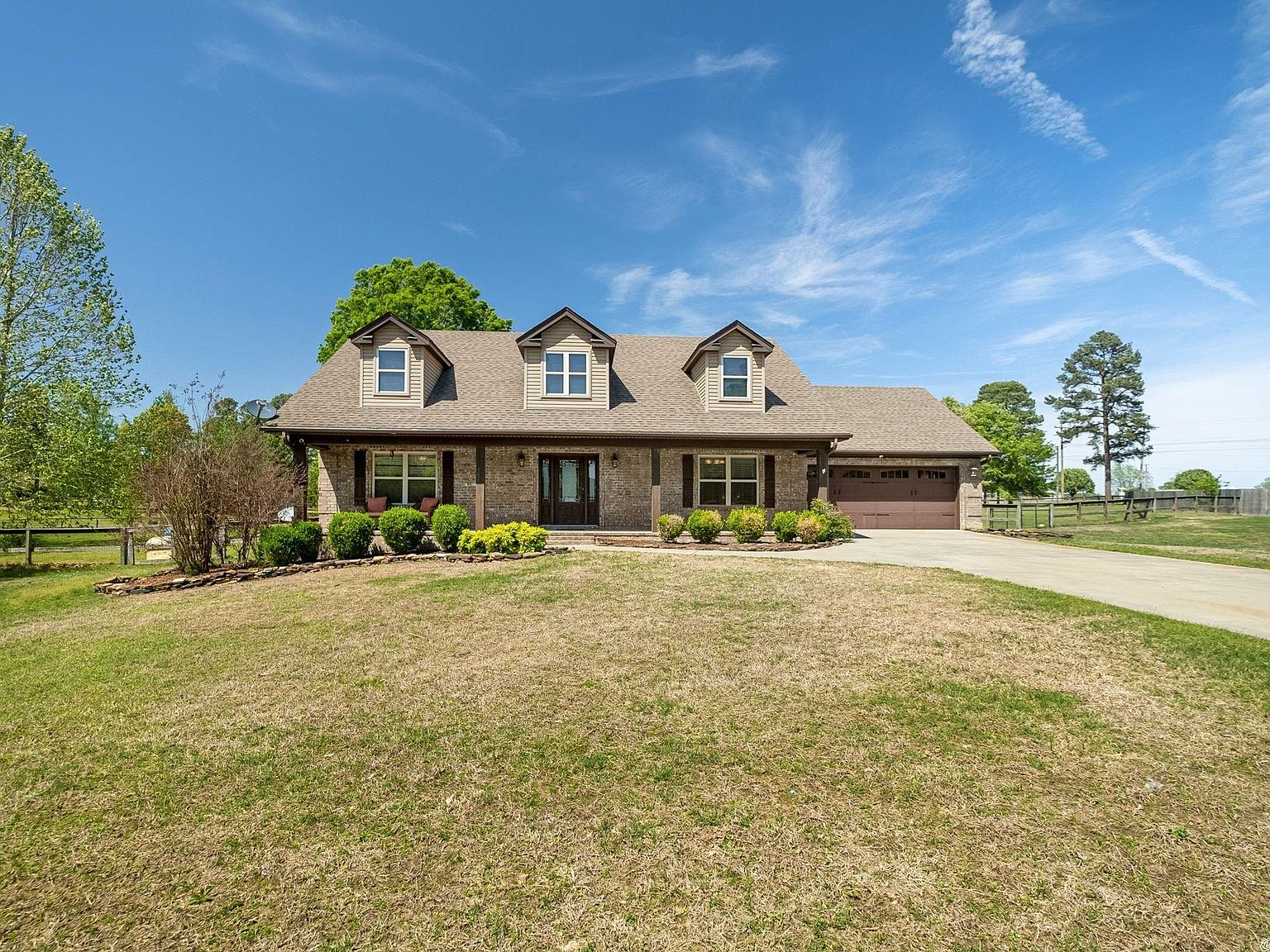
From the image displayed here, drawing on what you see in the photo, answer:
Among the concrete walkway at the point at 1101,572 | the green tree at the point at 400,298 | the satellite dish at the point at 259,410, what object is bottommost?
the concrete walkway at the point at 1101,572

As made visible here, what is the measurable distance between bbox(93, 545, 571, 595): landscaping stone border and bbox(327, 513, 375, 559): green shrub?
21 cm

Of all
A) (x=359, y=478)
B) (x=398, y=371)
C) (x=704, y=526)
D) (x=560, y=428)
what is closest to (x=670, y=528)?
(x=704, y=526)

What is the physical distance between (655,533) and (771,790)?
→ 11722mm

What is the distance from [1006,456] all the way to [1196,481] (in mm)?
29571

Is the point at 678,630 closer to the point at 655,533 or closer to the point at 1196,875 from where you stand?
the point at 1196,875

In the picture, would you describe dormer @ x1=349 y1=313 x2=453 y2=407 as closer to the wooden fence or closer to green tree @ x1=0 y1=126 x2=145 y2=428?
green tree @ x1=0 y1=126 x2=145 y2=428

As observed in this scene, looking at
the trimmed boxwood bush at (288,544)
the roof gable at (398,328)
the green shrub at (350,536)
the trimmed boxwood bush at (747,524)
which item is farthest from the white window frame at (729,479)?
the trimmed boxwood bush at (288,544)

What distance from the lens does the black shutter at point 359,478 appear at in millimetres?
15594

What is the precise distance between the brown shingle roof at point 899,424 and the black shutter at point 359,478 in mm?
14917

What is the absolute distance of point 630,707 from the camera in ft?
15.6

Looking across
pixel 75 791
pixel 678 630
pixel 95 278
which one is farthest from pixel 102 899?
pixel 95 278

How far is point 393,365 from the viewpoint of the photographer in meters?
16.2

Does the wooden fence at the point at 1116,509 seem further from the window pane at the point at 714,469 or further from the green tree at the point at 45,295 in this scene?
the green tree at the point at 45,295

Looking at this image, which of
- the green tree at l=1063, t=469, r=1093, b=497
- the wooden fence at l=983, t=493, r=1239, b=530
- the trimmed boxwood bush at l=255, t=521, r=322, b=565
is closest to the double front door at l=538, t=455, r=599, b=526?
the trimmed boxwood bush at l=255, t=521, r=322, b=565
